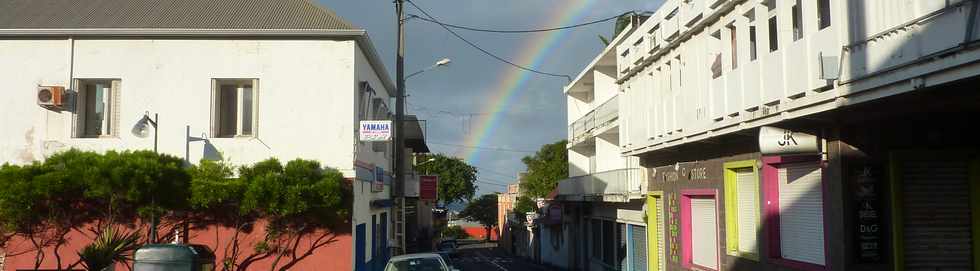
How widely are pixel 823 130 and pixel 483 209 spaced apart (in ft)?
316

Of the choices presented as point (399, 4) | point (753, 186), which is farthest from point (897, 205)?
point (399, 4)

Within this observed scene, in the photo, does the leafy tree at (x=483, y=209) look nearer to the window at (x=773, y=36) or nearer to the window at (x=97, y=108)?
the window at (x=97, y=108)

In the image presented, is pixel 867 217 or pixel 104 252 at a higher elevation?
pixel 867 217

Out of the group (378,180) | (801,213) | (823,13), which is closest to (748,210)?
(801,213)

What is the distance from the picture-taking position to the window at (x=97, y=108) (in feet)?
60.6

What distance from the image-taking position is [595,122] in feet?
112

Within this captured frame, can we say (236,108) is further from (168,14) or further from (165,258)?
(165,258)

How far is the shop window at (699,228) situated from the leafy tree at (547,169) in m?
44.2

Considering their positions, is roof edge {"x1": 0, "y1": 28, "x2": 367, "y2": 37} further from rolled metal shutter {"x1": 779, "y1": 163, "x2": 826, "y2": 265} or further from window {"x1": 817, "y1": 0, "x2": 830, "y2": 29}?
window {"x1": 817, "y1": 0, "x2": 830, "y2": 29}

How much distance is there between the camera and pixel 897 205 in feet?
43.5

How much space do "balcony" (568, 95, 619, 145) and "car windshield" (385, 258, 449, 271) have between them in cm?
1332

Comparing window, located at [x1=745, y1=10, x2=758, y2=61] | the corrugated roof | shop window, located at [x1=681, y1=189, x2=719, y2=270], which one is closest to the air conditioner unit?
the corrugated roof

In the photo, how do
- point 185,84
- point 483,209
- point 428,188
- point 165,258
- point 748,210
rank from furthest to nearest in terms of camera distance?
point 483,209 < point 428,188 < point 185,84 < point 748,210 < point 165,258

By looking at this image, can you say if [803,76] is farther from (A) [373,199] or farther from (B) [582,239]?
(B) [582,239]
